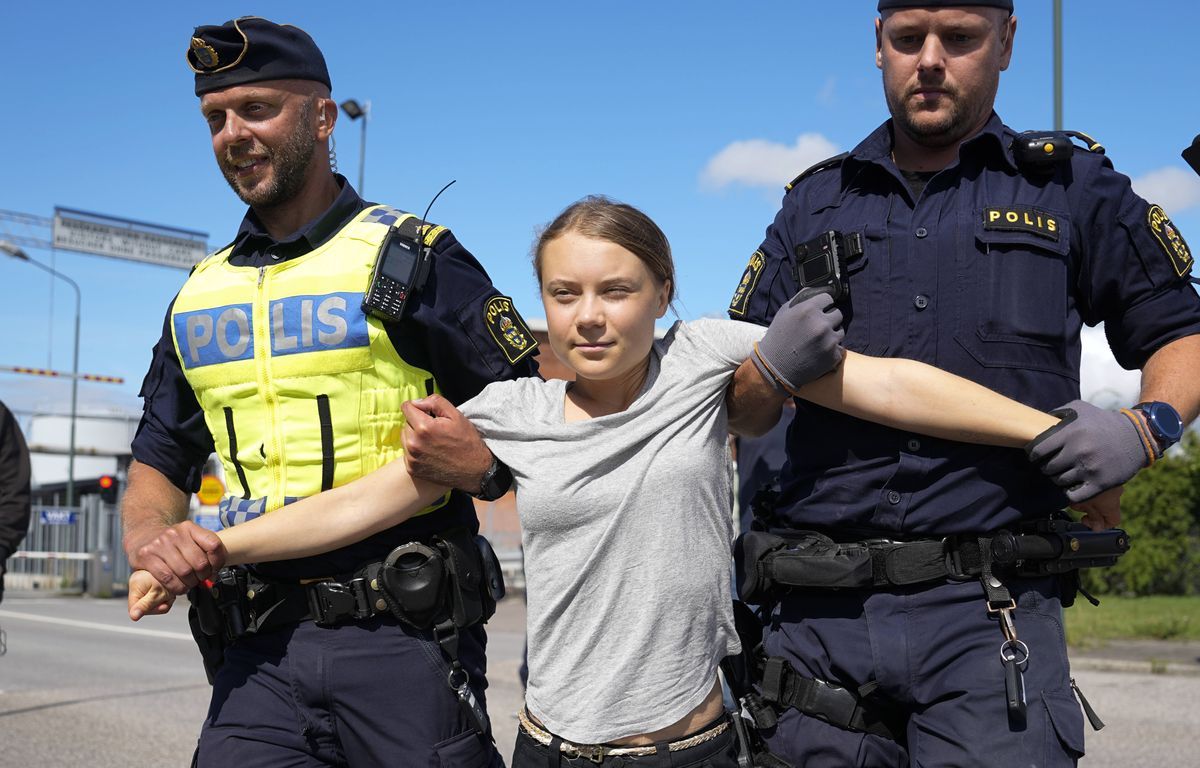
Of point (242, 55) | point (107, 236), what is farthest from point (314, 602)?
point (107, 236)

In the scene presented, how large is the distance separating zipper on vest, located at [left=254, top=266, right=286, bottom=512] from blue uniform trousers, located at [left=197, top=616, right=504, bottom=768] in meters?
0.35

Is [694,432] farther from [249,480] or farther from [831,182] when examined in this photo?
[249,480]

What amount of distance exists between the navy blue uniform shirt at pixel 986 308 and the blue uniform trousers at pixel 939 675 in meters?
0.17

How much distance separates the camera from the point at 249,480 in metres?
3.24

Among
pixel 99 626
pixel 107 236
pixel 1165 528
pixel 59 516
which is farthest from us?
pixel 107 236

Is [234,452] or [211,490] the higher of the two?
[211,490]

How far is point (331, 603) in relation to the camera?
121 inches

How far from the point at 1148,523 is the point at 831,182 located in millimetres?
17965

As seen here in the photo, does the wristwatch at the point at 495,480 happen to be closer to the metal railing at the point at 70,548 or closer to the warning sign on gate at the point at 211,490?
the warning sign on gate at the point at 211,490

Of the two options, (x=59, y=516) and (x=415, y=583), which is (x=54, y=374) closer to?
(x=59, y=516)

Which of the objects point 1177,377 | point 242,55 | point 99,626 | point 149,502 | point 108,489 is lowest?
point 99,626

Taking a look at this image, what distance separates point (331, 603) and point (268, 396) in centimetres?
56

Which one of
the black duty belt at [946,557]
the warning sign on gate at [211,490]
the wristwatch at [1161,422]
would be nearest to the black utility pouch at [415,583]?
the black duty belt at [946,557]

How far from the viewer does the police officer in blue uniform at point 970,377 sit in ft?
8.50
